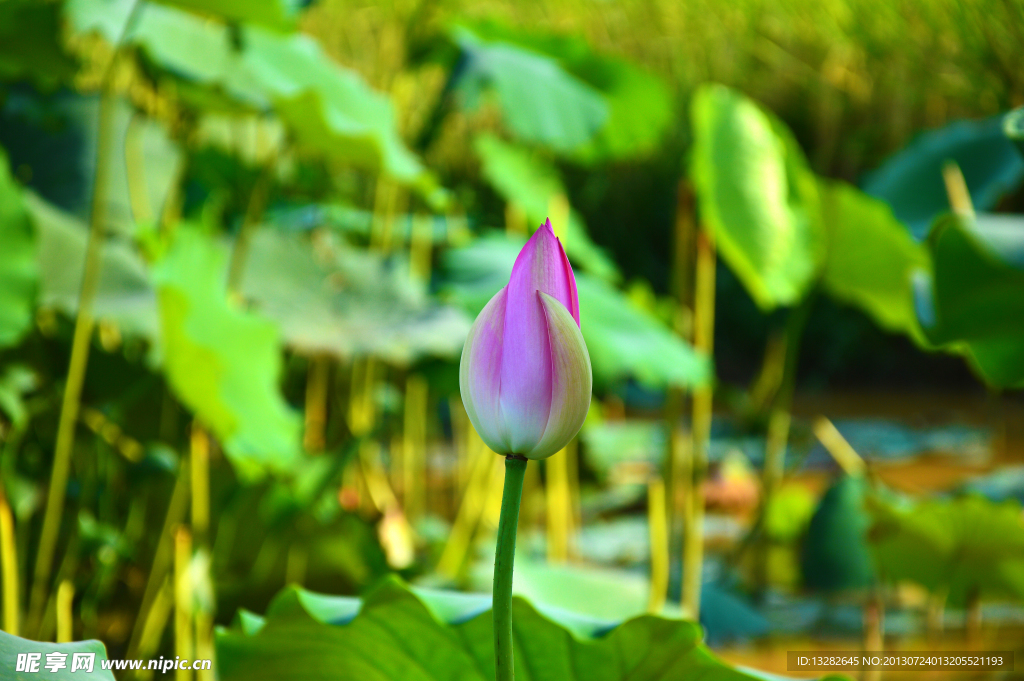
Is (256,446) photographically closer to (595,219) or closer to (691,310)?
(691,310)

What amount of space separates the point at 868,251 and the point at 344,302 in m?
0.60

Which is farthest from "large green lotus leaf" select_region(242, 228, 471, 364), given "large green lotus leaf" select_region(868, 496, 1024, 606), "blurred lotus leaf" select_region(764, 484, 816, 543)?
"blurred lotus leaf" select_region(764, 484, 816, 543)

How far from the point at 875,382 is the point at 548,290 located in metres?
3.21

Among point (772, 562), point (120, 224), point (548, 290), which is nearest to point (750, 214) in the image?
point (548, 290)

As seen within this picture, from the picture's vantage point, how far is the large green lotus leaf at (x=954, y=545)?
0.77m

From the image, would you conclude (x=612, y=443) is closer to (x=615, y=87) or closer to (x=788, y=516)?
(x=788, y=516)

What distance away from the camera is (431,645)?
0.36 meters

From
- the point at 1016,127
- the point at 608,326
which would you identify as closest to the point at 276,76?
the point at 608,326

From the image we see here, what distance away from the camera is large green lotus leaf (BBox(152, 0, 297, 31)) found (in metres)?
0.62

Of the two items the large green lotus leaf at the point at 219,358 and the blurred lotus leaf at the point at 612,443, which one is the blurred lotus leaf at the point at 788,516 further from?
the large green lotus leaf at the point at 219,358

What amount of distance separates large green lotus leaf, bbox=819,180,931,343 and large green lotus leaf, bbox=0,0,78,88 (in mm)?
802

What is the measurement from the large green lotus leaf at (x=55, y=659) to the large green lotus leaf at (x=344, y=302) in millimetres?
570

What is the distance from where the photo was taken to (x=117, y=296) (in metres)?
0.83

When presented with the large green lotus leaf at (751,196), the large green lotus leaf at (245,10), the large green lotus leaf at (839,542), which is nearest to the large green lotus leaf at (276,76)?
the large green lotus leaf at (245,10)
